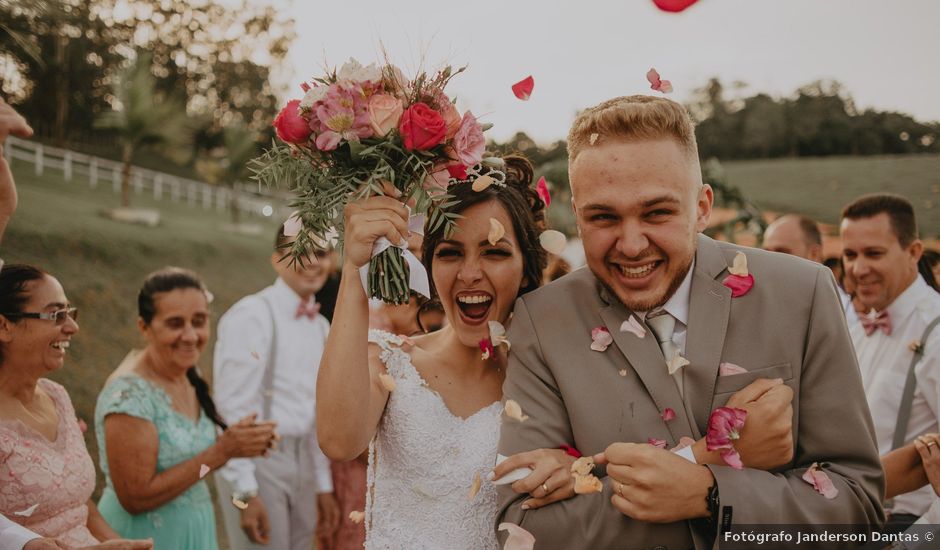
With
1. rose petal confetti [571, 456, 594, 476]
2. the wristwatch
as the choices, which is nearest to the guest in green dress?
the wristwatch

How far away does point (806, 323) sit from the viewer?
253 centimetres

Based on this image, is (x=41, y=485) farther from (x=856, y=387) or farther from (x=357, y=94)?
(x=856, y=387)

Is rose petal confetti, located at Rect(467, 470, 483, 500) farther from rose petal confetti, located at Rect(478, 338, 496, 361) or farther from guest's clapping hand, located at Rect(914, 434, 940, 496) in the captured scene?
guest's clapping hand, located at Rect(914, 434, 940, 496)

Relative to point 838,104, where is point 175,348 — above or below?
below

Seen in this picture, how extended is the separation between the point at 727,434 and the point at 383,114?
1.59 meters

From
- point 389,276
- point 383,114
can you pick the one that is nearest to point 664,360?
point 389,276

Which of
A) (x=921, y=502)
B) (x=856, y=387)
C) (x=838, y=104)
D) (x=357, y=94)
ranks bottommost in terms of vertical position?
(x=921, y=502)

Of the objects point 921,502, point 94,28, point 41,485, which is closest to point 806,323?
point 921,502

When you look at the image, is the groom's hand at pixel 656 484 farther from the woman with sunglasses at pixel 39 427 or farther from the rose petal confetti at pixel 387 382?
the woman with sunglasses at pixel 39 427

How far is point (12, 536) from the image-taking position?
3.13 metres

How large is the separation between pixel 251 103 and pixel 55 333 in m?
38.8

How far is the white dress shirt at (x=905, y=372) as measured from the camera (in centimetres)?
441

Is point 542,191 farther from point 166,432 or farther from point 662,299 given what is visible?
point 166,432

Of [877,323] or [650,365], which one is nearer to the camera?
[650,365]
